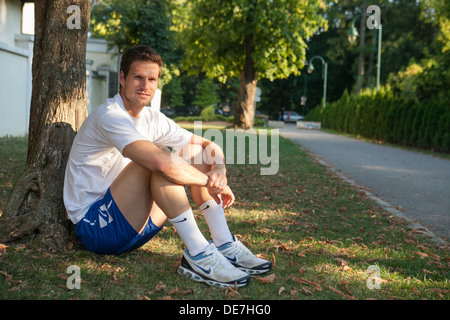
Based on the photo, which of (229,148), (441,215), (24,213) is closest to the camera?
(24,213)

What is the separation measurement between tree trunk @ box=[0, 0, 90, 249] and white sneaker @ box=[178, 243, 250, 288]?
3.83ft

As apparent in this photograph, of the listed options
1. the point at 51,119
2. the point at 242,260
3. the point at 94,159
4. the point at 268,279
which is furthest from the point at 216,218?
the point at 51,119

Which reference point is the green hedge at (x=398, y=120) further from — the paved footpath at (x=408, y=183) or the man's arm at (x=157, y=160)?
the man's arm at (x=157, y=160)

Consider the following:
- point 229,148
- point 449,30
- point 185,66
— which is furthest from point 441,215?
point 185,66

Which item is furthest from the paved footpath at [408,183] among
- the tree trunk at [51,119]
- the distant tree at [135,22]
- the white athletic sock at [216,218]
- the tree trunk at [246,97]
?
the distant tree at [135,22]

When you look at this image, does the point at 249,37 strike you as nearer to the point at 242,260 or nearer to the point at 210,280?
the point at 242,260

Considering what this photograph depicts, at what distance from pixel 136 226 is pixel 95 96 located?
2356 cm

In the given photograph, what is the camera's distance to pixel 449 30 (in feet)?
74.7

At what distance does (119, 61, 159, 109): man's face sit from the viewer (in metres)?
3.44

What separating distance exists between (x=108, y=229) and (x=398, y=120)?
68.0ft

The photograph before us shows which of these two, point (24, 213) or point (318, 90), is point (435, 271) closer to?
point (24, 213)

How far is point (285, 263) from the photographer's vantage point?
3900 millimetres
